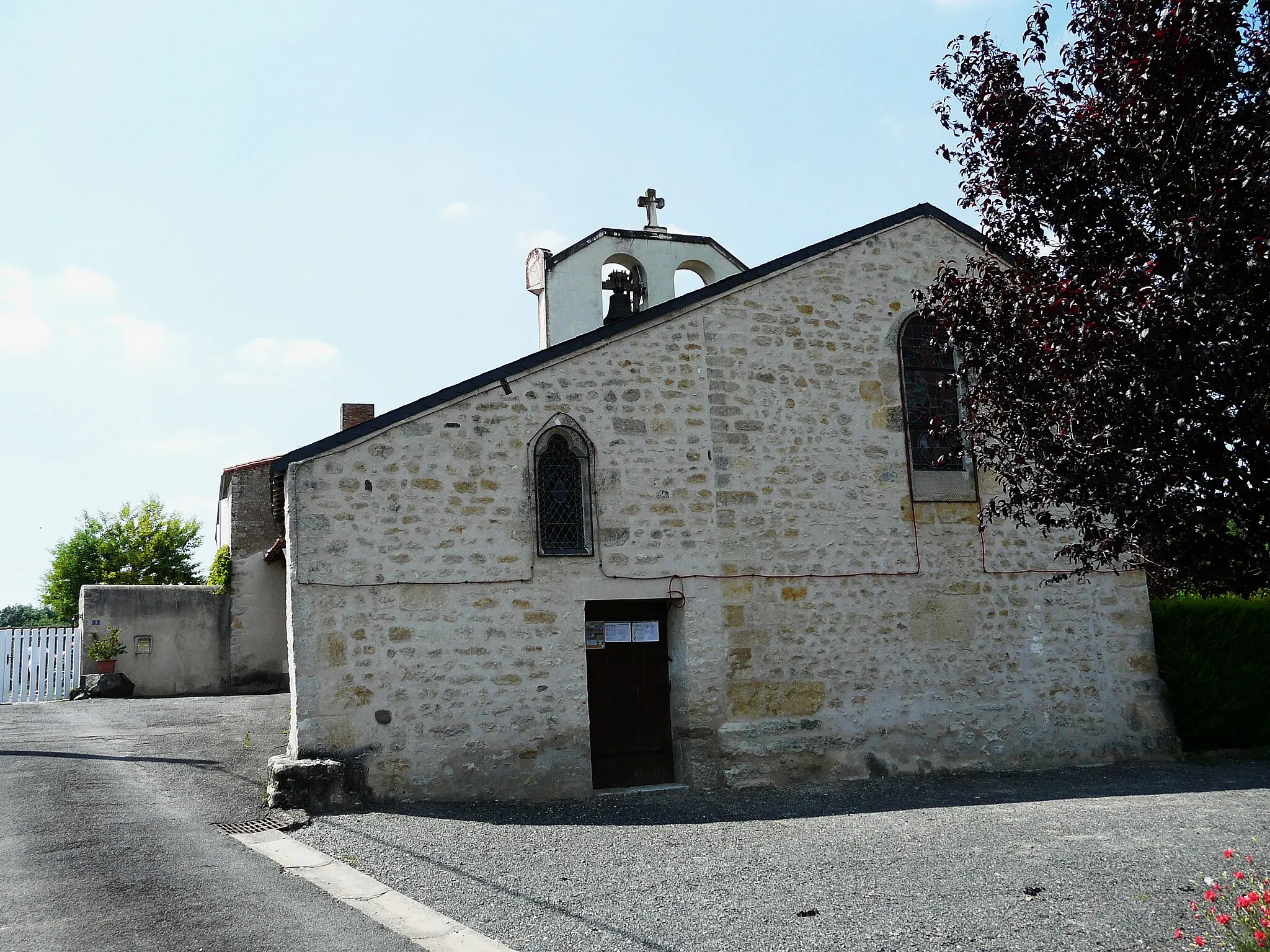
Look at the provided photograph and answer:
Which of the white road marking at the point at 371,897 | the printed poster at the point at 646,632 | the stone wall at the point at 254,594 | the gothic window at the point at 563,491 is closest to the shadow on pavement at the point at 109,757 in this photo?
the white road marking at the point at 371,897

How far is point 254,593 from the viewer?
62.4 ft

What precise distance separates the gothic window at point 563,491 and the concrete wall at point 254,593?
1036cm

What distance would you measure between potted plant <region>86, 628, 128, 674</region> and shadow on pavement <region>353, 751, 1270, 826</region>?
11250mm

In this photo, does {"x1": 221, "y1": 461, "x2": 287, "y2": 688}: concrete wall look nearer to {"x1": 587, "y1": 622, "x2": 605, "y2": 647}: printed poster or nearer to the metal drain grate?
{"x1": 587, "y1": 622, "x2": 605, "y2": 647}: printed poster

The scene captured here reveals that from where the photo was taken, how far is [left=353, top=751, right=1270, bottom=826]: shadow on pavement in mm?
8445

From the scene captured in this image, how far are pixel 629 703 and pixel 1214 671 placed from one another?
6603mm

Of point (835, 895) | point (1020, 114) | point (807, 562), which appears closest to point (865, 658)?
point (807, 562)

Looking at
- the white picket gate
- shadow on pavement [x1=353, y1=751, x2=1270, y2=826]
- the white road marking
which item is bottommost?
shadow on pavement [x1=353, y1=751, x2=1270, y2=826]

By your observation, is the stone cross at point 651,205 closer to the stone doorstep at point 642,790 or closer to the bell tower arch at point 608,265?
the bell tower arch at point 608,265

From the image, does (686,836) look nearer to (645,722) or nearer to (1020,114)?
(645,722)

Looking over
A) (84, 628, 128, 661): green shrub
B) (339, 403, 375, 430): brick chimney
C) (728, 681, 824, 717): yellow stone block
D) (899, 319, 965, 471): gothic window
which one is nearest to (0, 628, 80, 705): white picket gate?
(84, 628, 128, 661): green shrub

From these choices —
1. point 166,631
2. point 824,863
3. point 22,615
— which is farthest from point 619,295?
point 22,615

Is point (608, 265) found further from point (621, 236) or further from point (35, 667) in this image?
point (35, 667)

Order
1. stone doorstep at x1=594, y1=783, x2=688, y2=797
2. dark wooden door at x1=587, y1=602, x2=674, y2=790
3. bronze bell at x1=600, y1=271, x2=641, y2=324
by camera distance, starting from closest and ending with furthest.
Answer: stone doorstep at x1=594, y1=783, x2=688, y2=797 → dark wooden door at x1=587, y1=602, x2=674, y2=790 → bronze bell at x1=600, y1=271, x2=641, y2=324
